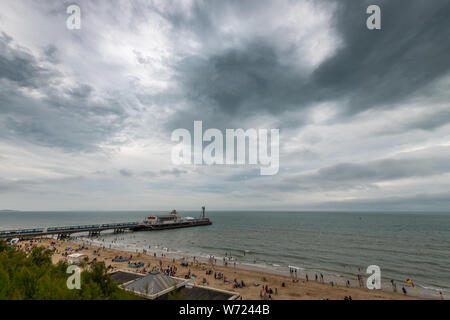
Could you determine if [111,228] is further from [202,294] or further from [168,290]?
[202,294]

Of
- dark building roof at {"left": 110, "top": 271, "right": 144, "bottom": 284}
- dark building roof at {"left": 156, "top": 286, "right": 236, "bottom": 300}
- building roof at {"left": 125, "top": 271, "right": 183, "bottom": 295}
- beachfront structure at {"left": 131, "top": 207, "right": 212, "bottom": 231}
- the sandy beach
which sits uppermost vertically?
building roof at {"left": 125, "top": 271, "right": 183, "bottom": 295}

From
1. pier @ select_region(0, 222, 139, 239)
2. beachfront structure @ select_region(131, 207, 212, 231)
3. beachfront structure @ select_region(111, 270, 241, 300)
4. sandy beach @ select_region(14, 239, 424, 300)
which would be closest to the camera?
beachfront structure @ select_region(111, 270, 241, 300)

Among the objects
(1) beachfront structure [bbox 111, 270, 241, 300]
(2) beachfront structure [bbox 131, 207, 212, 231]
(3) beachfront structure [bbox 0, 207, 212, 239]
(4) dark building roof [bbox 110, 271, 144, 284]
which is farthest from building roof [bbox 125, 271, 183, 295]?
(2) beachfront structure [bbox 131, 207, 212, 231]

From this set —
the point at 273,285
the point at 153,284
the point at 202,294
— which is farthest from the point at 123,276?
the point at 273,285

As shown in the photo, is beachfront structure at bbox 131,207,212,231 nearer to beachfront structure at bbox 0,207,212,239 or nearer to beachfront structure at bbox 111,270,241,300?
beachfront structure at bbox 0,207,212,239

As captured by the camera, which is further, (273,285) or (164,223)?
(164,223)

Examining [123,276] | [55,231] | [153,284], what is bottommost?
[55,231]

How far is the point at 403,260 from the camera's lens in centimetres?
5125

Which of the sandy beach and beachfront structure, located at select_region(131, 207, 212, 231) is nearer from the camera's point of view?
the sandy beach

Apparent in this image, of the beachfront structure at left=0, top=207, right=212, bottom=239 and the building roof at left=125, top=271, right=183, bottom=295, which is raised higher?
the building roof at left=125, top=271, right=183, bottom=295

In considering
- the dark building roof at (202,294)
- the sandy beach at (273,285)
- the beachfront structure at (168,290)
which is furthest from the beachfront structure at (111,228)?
the dark building roof at (202,294)
